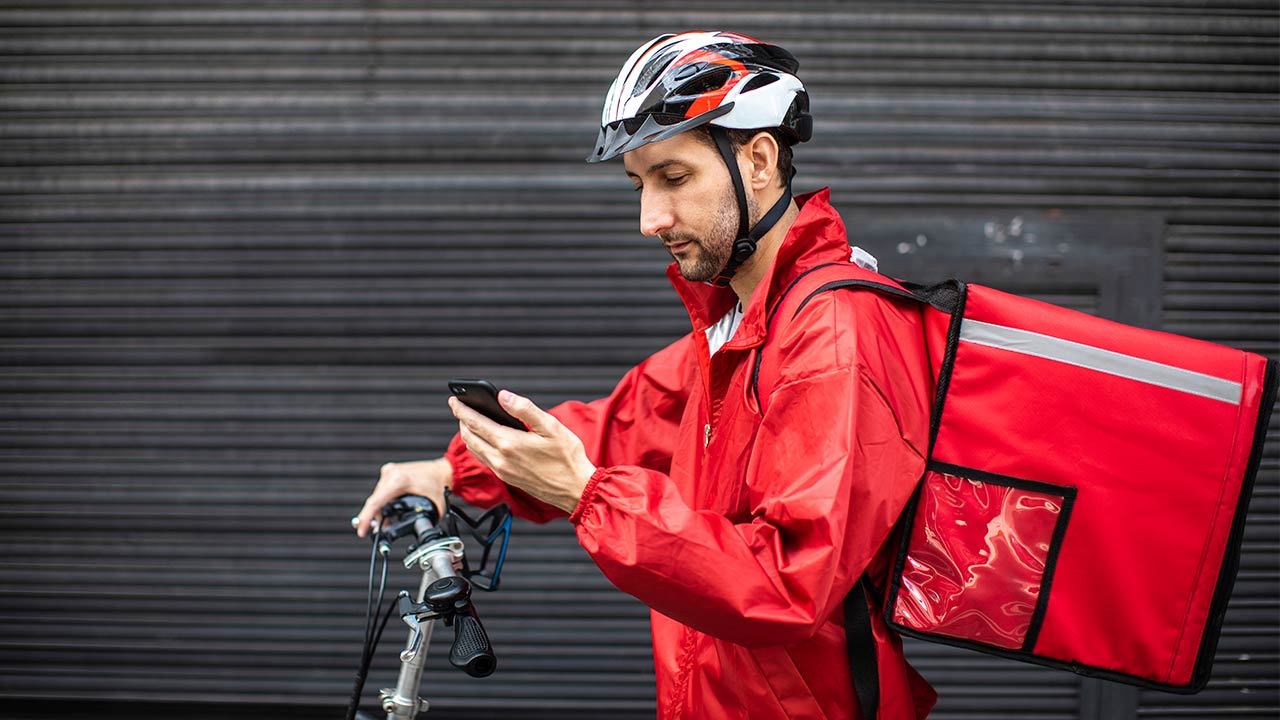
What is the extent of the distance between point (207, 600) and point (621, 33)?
3.43m

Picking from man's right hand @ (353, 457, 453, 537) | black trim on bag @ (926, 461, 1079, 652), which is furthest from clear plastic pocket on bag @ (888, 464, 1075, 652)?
man's right hand @ (353, 457, 453, 537)

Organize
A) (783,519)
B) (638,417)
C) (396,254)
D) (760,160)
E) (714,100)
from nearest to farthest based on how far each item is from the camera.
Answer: (783,519) → (714,100) → (760,160) → (638,417) → (396,254)

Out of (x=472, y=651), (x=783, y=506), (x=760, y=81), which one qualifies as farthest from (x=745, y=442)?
(x=760, y=81)

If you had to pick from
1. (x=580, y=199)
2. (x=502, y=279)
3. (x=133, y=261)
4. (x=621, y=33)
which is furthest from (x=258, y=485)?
(x=621, y=33)

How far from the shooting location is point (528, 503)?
8.91 feet

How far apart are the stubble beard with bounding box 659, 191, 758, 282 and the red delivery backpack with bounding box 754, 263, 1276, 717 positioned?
0.23 metres

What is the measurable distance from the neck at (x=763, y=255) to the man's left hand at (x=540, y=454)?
0.74 meters

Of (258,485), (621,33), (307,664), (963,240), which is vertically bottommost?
(307,664)

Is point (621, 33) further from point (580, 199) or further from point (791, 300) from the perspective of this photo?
point (791, 300)

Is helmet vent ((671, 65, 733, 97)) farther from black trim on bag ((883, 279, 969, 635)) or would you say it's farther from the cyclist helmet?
black trim on bag ((883, 279, 969, 635))

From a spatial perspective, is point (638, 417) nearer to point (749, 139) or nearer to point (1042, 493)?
point (749, 139)

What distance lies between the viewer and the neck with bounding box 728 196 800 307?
2324 millimetres

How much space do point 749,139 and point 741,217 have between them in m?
0.19

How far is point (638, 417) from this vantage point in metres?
2.82
